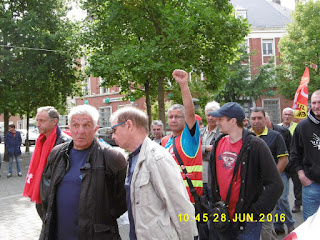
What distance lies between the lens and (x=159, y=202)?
231cm

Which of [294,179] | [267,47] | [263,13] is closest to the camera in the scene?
[294,179]

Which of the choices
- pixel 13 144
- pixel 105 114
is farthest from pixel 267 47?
pixel 13 144

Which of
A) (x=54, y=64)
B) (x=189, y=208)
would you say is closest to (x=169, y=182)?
(x=189, y=208)

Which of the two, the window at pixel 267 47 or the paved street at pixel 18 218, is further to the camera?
the window at pixel 267 47

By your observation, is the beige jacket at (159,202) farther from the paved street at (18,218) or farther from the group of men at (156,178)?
the paved street at (18,218)

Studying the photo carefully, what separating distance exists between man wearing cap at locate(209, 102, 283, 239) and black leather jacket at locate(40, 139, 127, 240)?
3.28 feet

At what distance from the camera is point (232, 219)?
3254 millimetres

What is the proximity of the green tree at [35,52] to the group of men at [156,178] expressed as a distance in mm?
14707

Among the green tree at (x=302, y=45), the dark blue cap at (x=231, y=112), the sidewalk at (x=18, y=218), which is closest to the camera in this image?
the dark blue cap at (x=231, y=112)

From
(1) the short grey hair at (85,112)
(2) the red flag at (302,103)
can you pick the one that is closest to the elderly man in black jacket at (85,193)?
(1) the short grey hair at (85,112)

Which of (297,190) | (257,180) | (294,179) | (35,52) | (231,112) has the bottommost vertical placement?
(297,190)

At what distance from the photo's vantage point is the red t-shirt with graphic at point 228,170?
127 inches

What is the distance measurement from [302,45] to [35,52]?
23.6 meters

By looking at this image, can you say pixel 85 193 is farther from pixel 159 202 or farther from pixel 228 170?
pixel 228 170
